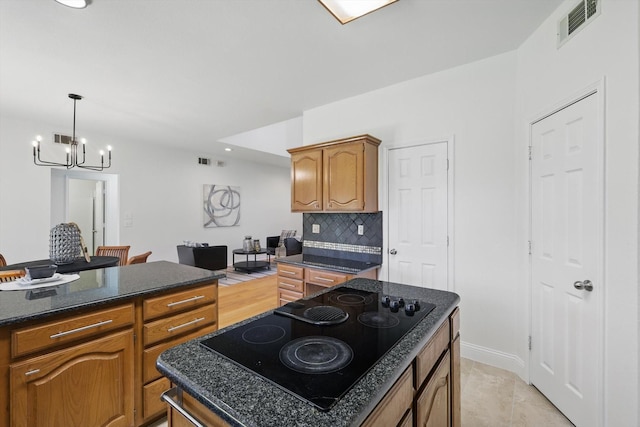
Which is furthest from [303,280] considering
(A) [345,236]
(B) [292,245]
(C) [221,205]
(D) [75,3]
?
(C) [221,205]

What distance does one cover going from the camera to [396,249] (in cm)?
306

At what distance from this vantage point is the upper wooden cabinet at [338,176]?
298 centimetres

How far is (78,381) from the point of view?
1.46 m

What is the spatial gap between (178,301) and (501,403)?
238 centimetres

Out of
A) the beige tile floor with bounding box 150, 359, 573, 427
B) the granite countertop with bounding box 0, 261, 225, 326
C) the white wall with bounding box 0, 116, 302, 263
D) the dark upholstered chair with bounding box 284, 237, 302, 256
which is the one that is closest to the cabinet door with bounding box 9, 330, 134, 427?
the granite countertop with bounding box 0, 261, 225, 326

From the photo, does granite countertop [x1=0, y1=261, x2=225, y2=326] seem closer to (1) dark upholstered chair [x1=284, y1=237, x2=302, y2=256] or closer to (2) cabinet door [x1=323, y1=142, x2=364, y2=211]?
(2) cabinet door [x1=323, y1=142, x2=364, y2=211]

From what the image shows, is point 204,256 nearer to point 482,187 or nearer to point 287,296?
point 287,296

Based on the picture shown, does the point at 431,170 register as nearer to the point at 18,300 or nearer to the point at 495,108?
the point at 495,108

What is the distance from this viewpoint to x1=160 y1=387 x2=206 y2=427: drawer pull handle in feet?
2.63

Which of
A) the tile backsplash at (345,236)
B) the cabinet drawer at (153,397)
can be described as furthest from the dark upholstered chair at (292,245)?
the cabinet drawer at (153,397)

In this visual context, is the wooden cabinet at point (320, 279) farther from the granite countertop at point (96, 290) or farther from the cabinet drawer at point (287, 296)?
the granite countertop at point (96, 290)

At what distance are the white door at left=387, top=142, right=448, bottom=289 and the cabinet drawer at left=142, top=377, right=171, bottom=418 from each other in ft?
7.28

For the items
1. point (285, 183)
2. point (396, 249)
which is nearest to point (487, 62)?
point (396, 249)

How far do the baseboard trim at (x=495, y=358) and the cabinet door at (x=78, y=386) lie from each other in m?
2.69
